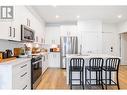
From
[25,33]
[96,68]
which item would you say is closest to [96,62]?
[96,68]

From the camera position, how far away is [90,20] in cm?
860

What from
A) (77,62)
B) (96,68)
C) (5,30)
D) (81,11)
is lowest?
(96,68)


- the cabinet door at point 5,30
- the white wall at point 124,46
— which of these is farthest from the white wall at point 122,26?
the cabinet door at point 5,30

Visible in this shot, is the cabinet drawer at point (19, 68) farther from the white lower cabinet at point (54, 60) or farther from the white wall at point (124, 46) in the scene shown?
the white wall at point (124, 46)

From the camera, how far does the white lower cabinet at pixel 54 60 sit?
9320 millimetres

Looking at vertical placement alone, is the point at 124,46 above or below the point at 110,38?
below

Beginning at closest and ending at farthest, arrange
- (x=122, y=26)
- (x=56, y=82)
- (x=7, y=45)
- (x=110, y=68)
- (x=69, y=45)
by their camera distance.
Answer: (x=7, y=45), (x=110, y=68), (x=56, y=82), (x=69, y=45), (x=122, y=26)

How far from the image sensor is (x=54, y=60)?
9.36 metres

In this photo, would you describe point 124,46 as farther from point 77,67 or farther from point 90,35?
point 77,67

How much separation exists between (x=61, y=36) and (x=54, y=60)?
146cm

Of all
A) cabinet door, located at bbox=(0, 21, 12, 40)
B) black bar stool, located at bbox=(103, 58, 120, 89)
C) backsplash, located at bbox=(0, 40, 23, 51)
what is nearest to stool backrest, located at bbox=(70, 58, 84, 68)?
black bar stool, located at bbox=(103, 58, 120, 89)

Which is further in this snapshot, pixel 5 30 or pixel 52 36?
pixel 52 36

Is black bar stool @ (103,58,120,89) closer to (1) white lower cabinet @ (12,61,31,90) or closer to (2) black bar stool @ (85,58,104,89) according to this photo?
(2) black bar stool @ (85,58,104,89)

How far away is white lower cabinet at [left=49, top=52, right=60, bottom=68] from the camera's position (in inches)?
367
